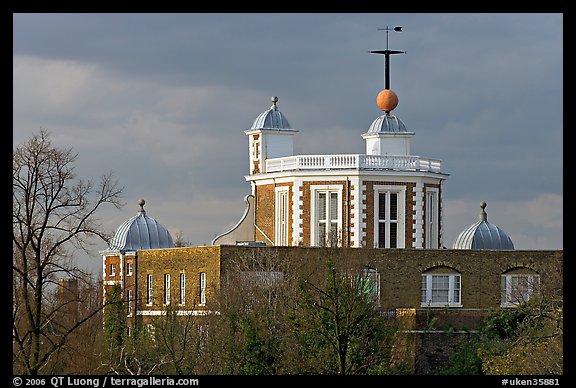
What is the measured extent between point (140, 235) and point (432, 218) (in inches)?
576

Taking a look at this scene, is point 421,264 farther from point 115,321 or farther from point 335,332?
point 335,332

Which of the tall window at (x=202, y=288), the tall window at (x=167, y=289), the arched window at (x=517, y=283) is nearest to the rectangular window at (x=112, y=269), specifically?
the tall window at (x=167, y=289)

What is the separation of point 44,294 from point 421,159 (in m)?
27.0

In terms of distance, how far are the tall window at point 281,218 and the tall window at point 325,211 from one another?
1.60 metres

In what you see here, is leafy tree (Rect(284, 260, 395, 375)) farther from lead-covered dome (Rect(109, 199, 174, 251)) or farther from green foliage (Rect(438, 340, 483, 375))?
lead-covered dome (Rect(109, 199, 174, 251))

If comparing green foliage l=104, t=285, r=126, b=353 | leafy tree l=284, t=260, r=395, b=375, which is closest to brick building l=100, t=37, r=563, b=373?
green foliage l=104, t=285, r=126, b=353

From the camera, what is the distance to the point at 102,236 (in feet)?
146

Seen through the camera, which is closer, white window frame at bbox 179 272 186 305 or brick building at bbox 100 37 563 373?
brick building at bbox 100 37 563 373

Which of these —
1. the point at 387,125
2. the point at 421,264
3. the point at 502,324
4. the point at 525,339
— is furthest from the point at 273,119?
the point at 525,339

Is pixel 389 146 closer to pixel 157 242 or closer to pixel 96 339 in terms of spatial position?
pixel 157 242

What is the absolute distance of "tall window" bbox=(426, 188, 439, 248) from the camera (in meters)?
67.1

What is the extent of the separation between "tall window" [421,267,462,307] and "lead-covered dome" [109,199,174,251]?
1776 cm

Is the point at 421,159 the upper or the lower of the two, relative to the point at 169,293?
upper
